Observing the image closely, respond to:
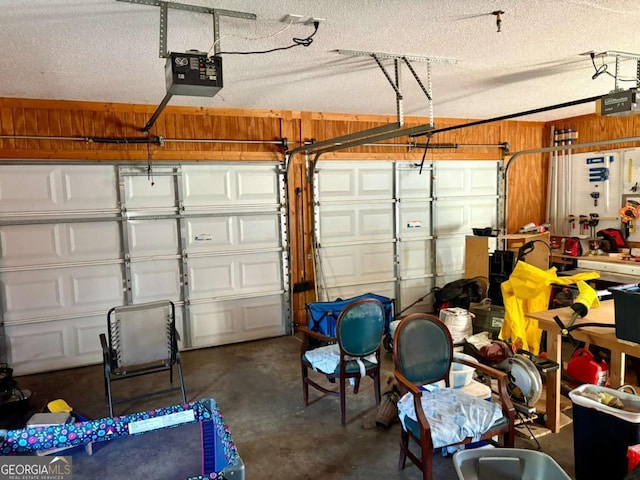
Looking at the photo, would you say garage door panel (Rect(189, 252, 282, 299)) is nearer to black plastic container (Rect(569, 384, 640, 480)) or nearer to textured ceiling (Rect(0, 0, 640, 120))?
textured ceiling (Rect(0, 0, 640, 120))

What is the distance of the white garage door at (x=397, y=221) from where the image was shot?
5.50 metres

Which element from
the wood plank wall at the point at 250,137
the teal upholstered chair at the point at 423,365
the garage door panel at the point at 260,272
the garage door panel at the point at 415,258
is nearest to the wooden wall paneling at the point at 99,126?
the wood plank wall at the point at 250,137

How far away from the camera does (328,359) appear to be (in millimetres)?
3240

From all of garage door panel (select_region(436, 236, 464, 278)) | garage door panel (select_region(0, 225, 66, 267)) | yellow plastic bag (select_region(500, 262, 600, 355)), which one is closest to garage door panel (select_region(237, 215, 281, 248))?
garage door panel (select_region(0, 225, 66, 267))

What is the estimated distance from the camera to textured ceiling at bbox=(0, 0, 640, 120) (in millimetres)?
2344

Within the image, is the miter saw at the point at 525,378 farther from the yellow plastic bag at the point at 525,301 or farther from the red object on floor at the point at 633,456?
the red object on floor at the point at 633,456

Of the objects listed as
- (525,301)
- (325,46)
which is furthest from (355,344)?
(325,46)

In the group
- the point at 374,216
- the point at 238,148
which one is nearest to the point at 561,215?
the point at 374,216

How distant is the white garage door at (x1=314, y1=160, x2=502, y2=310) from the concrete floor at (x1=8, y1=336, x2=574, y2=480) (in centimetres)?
130

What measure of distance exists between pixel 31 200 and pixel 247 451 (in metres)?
3.14

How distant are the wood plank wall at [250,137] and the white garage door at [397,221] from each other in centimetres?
18

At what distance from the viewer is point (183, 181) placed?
479 cm

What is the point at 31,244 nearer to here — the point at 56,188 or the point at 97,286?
the point at 56,188
